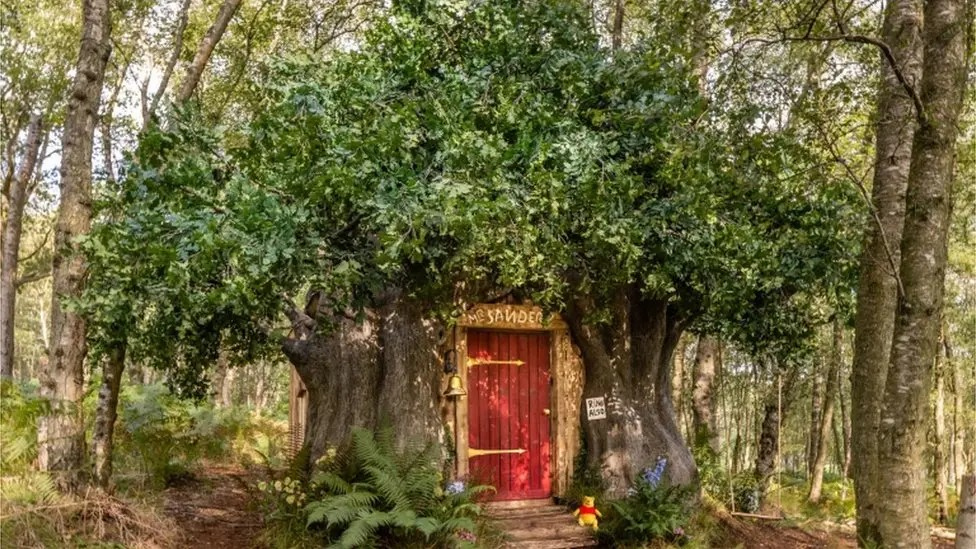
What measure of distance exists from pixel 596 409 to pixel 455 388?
175 cm

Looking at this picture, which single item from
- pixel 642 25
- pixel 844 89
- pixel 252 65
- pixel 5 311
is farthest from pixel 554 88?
pixel 5 311

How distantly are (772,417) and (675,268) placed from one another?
5761 mm

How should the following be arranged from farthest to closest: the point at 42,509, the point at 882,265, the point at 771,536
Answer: the point at 771,536, the point at 882,265, the point at 42,509

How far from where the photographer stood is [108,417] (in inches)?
272

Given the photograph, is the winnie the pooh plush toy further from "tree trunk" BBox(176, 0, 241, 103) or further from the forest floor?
"tree trunk" BBox(176, 0, 241, 103)

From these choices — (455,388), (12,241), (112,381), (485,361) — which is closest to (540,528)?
(455,388)

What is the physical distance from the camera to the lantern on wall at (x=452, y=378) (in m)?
8.02

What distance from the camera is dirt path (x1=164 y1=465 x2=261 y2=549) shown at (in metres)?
7.29

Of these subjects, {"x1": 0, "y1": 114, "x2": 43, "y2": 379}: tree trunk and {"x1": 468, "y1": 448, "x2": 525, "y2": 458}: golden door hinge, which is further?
{"x1": 0, "y1": 114, "x2": 43, "y2": 379}: tree trunk

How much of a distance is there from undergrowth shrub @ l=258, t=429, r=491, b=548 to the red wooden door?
1163mm

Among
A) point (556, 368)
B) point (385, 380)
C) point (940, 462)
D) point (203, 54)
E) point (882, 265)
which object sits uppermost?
point (203, 54)

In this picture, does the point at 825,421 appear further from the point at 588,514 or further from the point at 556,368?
the point at 588,514

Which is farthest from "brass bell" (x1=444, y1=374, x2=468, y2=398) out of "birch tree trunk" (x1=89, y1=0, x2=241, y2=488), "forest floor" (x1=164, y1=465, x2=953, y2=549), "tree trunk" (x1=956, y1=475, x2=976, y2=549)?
"tree trunk" (x1=956, y1=475, x2=976, y2=549)

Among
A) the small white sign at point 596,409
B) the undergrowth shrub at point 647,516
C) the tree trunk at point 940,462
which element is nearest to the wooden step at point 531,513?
the undergrowth shrub at point 647,516
